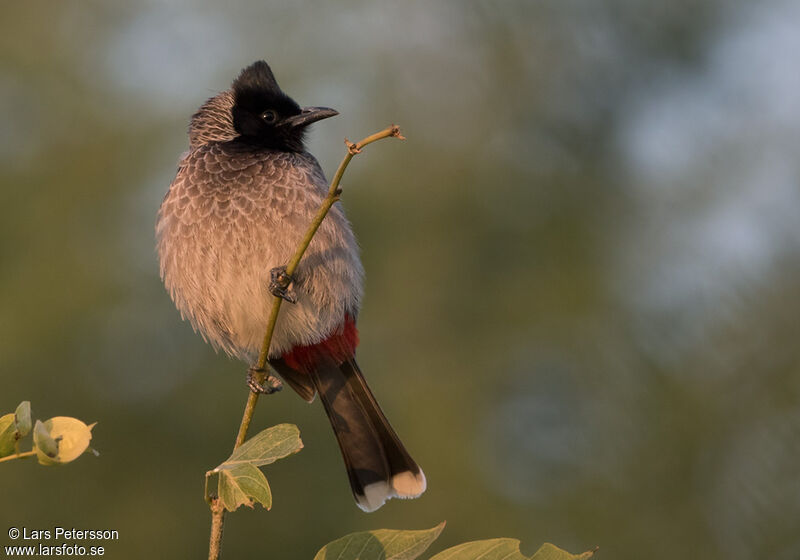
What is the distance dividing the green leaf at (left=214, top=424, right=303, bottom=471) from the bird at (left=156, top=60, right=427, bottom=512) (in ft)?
5.20

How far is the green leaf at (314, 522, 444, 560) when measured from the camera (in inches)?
60.6

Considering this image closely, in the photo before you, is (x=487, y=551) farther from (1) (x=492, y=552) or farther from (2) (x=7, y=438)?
(2) (x=7, y=438)

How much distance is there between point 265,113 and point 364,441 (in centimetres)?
146

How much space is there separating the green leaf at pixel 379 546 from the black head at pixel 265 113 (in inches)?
99.0

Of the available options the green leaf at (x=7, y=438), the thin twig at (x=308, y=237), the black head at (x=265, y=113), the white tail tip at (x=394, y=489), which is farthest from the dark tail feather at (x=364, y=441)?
the green leaf at (x=7, y=438)

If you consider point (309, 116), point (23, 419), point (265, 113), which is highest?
point (265, 113)

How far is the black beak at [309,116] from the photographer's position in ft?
11.6

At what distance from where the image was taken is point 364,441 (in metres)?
3.81

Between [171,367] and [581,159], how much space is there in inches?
199

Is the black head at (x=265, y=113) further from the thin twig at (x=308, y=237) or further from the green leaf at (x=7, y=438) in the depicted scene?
the green leaf at (x=7, y=438)

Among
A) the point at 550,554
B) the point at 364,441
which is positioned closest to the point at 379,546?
the point at 550,554

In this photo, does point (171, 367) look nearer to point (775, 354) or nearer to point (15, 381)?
point (15, 381)

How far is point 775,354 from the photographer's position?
26.3 ft

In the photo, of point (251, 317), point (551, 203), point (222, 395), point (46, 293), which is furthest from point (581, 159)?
point (251, 317)
